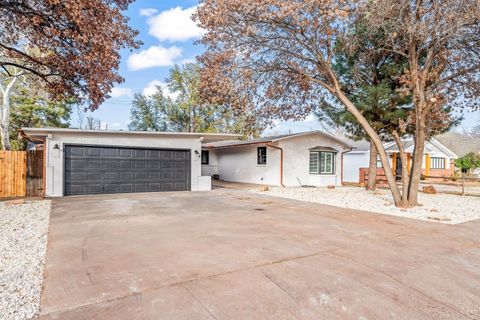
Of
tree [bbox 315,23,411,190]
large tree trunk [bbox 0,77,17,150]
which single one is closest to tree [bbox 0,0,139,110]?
tree [bbox 315,23,411,190]

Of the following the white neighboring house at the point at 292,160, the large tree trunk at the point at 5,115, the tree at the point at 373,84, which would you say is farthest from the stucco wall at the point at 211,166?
the large tree trunk at the point at 5,115

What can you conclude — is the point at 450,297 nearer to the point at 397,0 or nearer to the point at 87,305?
the point at 87,305

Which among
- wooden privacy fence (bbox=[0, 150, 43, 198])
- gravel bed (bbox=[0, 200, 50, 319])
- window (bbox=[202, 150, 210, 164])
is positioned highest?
window (bbox=[202, 150, 210, 164])

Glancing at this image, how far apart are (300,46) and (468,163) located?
22.1m

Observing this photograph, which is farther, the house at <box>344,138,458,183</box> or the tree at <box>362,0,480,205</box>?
the house at <box>344,138,458,183</box>

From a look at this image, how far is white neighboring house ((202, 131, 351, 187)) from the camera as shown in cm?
1619

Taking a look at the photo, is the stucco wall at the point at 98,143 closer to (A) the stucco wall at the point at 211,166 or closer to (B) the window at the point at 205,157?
(A) the stucco wall at the point at 211,166

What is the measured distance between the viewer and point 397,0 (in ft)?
27.4

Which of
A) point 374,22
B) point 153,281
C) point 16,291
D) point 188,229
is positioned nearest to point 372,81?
point 374,22

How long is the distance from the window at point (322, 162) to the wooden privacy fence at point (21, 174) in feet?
43.1

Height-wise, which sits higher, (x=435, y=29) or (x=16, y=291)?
(x=435, y=29)

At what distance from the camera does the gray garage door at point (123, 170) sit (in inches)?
453

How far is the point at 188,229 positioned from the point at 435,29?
27.2 feet

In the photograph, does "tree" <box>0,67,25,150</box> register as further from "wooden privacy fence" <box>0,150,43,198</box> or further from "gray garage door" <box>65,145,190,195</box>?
"gray garage door" <box>65,145,190,195</box>
